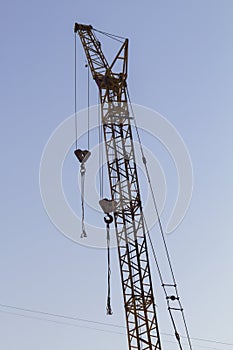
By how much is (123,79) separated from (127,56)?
2071 mm

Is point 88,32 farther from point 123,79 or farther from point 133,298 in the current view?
point 133,298

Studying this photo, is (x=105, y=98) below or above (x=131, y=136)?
above

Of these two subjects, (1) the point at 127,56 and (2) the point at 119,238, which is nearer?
(2) the point at 119,238

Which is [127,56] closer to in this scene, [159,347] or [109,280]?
[109,280]

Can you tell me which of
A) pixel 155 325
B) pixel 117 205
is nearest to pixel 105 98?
pixel 117 205

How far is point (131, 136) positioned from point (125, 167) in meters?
2.93

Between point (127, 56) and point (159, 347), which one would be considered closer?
point (159, 347)

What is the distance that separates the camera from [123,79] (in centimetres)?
4600

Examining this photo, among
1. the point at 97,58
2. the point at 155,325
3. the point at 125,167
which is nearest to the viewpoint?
the point at 155,325

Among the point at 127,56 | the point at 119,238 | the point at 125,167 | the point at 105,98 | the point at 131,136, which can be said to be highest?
the point at 127,56

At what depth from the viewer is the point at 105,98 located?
4562cm

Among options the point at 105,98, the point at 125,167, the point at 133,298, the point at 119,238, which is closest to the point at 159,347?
the point at 133,298

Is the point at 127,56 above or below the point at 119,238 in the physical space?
above

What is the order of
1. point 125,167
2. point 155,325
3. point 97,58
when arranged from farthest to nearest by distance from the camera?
point 97,58
point 125,167
point 155,325
